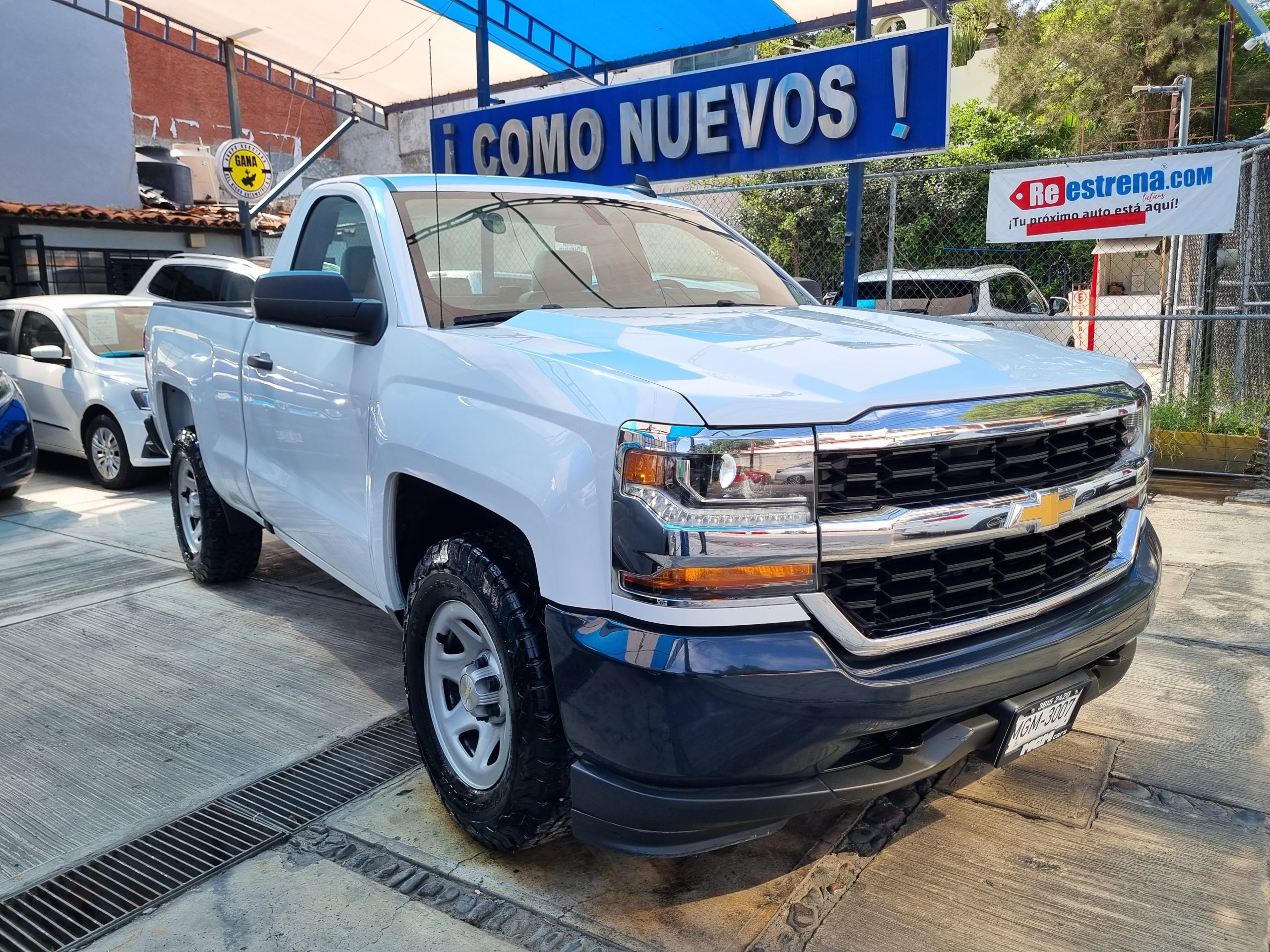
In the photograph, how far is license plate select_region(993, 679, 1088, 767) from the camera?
246cm

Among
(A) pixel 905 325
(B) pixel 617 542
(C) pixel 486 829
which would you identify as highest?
(A) pixel 905 325

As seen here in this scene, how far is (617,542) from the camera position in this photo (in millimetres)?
2201

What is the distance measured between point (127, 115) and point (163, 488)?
1137 cm

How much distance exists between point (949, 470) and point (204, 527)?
4218 millimetres

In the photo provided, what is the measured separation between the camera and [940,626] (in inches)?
92.5

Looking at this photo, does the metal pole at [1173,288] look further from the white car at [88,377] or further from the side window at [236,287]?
the white car at [88,377]

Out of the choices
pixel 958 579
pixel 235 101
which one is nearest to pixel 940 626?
pixel 958 579

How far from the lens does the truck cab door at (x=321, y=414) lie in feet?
11.1

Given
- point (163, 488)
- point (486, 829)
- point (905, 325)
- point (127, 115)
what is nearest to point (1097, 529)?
point (905, 325)

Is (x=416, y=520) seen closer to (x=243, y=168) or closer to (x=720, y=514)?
(x=720, y=514)

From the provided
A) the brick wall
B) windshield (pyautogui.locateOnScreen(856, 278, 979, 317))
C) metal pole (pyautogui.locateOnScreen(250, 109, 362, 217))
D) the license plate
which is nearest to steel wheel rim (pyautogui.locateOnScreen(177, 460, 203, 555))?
the license plate

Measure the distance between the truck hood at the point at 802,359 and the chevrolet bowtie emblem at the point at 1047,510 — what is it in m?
0.27

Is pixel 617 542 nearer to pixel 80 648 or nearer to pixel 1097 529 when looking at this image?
pixel 1097 529

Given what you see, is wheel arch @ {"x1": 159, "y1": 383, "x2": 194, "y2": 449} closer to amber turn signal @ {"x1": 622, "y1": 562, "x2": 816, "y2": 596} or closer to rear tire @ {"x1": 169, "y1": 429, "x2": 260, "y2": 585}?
rear tire @ {"x1": 169, "y1": 429, "x2": 260, "y2": 585}
